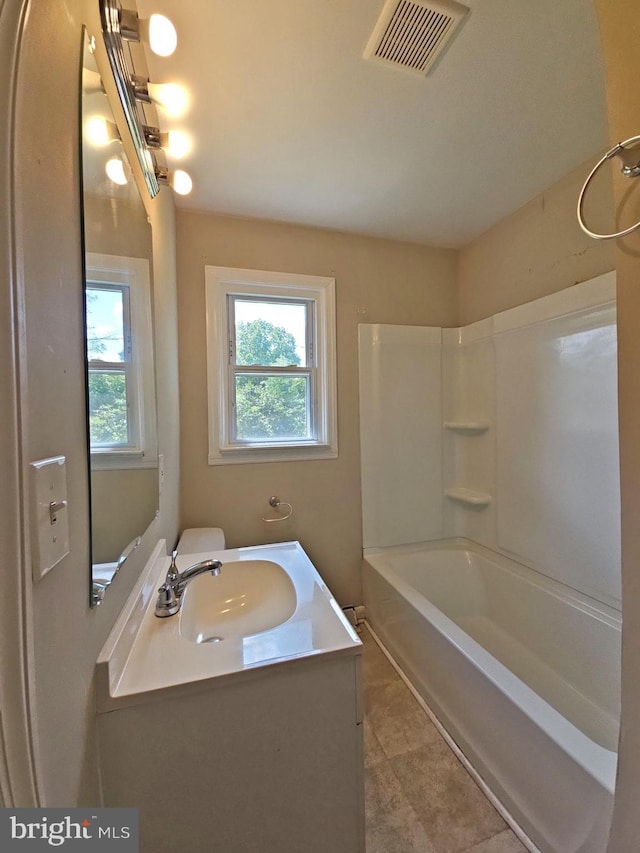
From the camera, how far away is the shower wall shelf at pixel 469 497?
7.09 feet

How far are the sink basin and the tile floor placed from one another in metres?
0.74

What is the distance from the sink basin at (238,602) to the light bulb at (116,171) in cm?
116

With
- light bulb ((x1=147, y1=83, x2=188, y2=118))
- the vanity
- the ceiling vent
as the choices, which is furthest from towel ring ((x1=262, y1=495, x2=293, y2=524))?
the ceiling vent

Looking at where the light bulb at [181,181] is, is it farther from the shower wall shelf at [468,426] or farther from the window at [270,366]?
the shower wall shelf at [468,426]

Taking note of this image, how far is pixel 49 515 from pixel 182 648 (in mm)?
583

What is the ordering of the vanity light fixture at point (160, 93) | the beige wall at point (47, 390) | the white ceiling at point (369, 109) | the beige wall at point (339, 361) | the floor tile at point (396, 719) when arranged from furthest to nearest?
Answer: 1. the beige wall at point (339, 361)
2. the floor tile at point (396, 719)
3. the white ceiling at point (369, 109)
4. the vanity light fixture at point (160, 93)
5. the beige wall at point (47, 390)

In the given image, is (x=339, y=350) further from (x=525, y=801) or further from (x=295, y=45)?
(x=525, y=801)

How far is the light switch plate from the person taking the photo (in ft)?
1.38

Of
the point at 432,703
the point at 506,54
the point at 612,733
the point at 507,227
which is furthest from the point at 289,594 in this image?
the point at 507,227

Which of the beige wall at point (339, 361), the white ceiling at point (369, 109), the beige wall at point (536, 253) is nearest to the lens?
the white ceiling at point (369, 109)

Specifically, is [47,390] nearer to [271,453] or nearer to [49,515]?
[49,515]

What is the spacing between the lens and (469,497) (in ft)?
7.34

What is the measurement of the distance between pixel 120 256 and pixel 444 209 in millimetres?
1863

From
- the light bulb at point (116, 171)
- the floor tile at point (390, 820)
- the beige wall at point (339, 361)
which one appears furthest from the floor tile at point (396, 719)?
the light bulb at point (116, 171)
